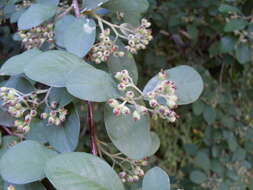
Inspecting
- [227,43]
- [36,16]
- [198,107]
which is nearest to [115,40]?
[36,16]

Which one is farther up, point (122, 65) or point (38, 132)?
point (122, 65)

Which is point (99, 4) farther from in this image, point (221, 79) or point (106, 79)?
point (221, 79)

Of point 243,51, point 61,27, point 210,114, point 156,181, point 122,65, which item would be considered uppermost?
point 61,27

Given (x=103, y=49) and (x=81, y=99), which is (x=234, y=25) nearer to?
(x=103, y=49)

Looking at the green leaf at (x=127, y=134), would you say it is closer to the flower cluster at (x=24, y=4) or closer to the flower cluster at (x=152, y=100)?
the flower cluster at (x=152, y=100)

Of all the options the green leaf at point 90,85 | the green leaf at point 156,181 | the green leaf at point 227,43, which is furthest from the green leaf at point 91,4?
the green leaf at point 227,43
